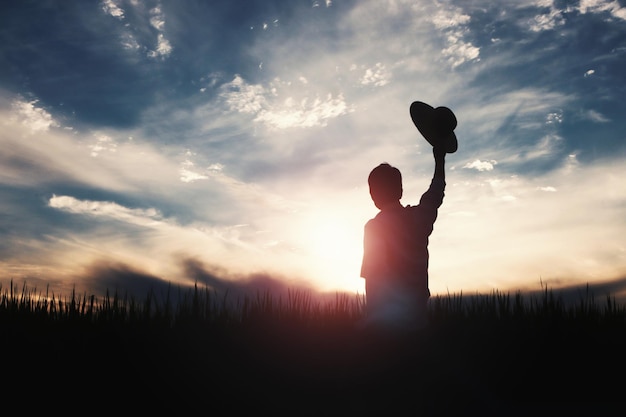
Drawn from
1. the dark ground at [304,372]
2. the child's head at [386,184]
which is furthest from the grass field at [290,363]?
the child's head at [386,184]

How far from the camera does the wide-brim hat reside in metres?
6.49

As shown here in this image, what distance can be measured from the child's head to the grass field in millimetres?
1543

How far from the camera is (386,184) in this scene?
6062 mm

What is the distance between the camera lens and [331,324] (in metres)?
8.42

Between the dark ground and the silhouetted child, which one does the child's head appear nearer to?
the silhouetted child

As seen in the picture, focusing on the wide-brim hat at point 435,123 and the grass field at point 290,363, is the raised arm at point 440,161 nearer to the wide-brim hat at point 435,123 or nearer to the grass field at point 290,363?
the wide-brim hat at point 435,123

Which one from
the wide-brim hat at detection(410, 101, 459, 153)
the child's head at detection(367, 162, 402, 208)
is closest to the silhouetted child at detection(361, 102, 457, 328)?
the child's head at detection(367, 162, 402, 208)

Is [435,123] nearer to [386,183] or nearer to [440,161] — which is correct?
[440,161]

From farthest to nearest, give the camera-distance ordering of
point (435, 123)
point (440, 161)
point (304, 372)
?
point (304, 372) < point (435, 123) < point (440, 161)

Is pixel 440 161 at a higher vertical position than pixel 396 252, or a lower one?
higher

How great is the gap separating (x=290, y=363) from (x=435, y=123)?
12.0ft

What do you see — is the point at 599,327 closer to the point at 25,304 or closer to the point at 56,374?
the point at 56,374

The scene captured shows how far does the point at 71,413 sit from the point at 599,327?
844 centimetres

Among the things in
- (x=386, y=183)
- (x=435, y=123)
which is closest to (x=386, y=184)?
(x=386, y=183)
